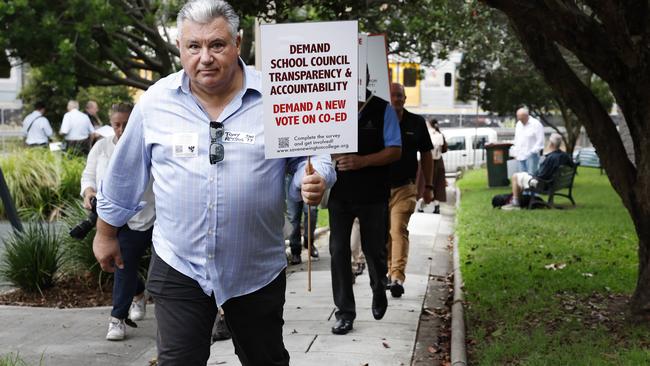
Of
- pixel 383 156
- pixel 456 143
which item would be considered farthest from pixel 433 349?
pixel 456 143

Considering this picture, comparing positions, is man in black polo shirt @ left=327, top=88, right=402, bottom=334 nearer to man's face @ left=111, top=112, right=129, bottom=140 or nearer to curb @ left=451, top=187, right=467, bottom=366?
curb @ left=451, top=187, right=467, bottom=366

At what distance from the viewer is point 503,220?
53.9 ft

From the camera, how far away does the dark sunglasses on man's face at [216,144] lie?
164 inches

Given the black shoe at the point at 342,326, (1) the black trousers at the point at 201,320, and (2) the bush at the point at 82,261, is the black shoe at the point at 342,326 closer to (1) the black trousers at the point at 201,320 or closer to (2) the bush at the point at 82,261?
(2) the bush at the point at 82,261

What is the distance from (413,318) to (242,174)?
4.66 m

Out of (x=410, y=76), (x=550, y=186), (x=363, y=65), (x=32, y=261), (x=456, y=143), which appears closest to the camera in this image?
(x=363, y=65)

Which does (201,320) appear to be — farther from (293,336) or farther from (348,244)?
(348,244)

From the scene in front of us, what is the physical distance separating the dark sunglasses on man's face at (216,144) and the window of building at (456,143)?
→ 36452 mm

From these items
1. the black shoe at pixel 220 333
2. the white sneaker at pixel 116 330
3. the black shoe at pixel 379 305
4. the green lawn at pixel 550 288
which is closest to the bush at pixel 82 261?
the white sneaker at pixel 116 330

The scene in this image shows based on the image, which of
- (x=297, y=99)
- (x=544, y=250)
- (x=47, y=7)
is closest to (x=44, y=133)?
(x=47, y=7)

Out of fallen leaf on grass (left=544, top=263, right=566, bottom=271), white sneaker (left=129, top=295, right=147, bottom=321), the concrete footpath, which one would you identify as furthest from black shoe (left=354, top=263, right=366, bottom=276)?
white sneaker (left=129, top=295, right=147, bottom=321)

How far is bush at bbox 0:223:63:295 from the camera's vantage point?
9.64 metres

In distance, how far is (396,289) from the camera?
948cm

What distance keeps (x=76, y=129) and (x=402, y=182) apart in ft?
37.2
